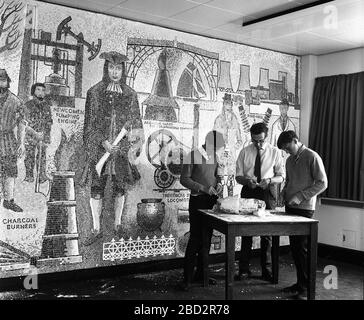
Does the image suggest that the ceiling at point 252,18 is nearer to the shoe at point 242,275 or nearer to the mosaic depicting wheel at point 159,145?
the mosaic depicting wheel at point 159,145

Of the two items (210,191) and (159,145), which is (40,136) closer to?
(159,145)

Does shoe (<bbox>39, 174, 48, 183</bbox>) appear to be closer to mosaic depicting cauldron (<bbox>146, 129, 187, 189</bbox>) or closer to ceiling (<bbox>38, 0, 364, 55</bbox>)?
mosaic depicting cauldron (<bbox>146, 129, 187, 189</bbox>)

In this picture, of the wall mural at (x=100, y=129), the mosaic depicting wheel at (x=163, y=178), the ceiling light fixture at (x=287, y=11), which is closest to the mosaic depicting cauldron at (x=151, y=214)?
the wall mural at (x=100, y=129)

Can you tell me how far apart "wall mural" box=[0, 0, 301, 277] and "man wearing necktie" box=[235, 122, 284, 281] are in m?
0.76

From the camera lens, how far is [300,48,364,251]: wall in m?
5.36

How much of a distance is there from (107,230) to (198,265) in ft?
3.11

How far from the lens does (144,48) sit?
4625mm

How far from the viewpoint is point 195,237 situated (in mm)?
4039

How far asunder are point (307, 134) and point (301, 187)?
2.09 meters

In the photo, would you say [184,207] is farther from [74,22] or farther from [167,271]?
[74,22]

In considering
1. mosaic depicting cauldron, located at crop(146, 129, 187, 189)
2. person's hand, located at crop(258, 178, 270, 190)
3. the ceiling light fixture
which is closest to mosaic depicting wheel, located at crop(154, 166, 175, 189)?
mosaic depicting cauldron, located at crop(146, 129, 187, 189)

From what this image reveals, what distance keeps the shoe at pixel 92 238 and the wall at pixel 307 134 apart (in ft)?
9.68

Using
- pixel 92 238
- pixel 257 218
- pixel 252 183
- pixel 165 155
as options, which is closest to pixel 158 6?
pixel 165 155

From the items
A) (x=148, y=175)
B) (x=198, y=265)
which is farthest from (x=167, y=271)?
(x=148, y=175)
